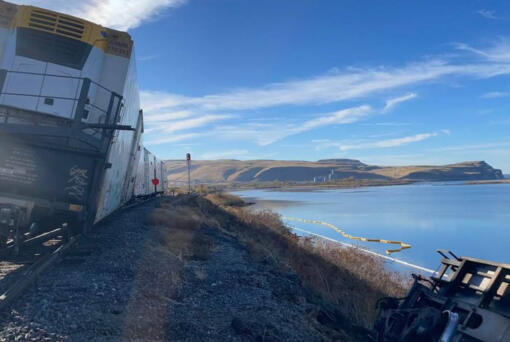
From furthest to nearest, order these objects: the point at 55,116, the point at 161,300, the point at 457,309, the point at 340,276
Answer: the point at 340,276, the point at 55,116, the point at 161,300, the point at 457,309

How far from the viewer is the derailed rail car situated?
7336 mm

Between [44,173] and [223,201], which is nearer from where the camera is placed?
[44,173]

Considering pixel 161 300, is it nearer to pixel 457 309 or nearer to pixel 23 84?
pixel 457 309

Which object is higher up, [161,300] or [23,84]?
[23,84]

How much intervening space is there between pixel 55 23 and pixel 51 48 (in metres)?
0.63

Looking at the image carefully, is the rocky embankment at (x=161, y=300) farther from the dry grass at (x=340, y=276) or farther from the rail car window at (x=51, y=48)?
the rail car window at (x=51, y=48)

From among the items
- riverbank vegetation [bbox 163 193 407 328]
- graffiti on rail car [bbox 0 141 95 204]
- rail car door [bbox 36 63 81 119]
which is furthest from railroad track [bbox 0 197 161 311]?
riverbank vegetation [bbox 163 193 407 328]

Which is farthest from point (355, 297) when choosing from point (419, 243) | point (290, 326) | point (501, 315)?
point (419, 243)

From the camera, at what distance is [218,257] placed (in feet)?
34.8

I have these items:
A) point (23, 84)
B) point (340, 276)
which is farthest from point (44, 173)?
point (340, 276)

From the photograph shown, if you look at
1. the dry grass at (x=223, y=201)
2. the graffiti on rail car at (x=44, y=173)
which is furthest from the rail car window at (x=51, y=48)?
the dry grass at (x=223, y=201)

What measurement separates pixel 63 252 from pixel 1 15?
19.8 feet

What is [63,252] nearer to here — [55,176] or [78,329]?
[55,176]

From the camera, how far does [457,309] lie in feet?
19.2
